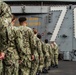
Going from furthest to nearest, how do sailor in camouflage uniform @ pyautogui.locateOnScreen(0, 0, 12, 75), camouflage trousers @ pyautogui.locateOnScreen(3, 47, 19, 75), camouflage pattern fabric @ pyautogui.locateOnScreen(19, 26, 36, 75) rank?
camouflage pattern fabric @ pyautogui.locateOnScreen(19, 26, 36, 75) → camouflage trousers @ pyautogui.locateOnScreen(3, 47, 19, 75) → sailor in camouflage uniform @ pyautogui.locateOnScreen(0, 0, 12, 75)

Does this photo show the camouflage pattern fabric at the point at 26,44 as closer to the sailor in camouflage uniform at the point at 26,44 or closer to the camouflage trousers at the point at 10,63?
the sailor in camouflage uniform at the point at 26,44

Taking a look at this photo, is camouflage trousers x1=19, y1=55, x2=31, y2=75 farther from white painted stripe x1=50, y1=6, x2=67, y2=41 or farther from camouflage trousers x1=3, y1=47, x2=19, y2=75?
white painted stripe x1=50, y1=6, x2=67, y2=41

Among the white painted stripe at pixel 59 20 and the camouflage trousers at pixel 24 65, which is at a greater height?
the white painted stripe at pixel 59 20

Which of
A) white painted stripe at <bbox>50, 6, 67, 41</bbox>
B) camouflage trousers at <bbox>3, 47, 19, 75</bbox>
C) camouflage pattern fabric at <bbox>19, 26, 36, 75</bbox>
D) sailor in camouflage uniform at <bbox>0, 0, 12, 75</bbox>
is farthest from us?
white painted stripe at <bbox>50, 6, 67, 41</bbox>

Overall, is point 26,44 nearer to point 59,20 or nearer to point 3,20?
point 3,20

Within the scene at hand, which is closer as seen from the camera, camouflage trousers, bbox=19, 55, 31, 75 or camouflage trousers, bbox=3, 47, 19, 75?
camouflage trousers, bbox=3, 47, 19, 75

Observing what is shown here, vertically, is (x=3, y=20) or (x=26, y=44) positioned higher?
(x=3, y=20)

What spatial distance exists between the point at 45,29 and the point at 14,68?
1594 cm

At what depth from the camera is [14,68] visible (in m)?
6.24

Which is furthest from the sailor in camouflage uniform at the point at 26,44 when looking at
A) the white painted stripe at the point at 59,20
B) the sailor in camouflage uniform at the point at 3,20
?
the white painted stripe at the point at 59,20

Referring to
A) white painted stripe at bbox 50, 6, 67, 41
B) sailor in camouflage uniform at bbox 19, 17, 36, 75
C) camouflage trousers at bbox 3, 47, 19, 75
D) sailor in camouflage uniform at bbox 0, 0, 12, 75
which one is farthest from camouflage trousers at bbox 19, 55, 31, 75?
white painted stripe at bbox 50, 6, 67, 41

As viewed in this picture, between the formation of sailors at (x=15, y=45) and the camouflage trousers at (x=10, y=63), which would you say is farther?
the camouflage trousers at (x=10, y=63)

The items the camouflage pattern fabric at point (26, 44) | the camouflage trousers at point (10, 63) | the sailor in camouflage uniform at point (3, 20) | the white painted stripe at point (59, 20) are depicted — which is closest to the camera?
the sailor in camouflage uniform at point (3, 20)

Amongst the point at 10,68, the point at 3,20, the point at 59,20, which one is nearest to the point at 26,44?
the point at 10,68
